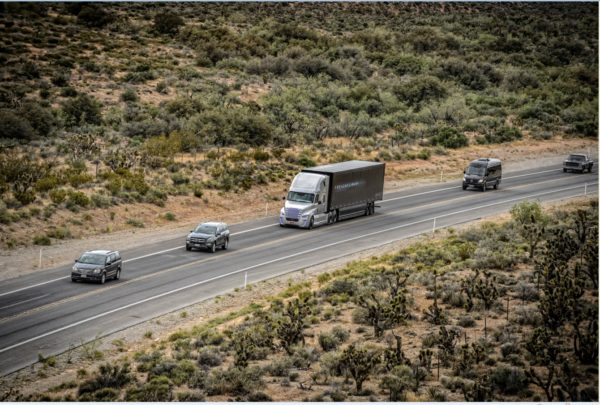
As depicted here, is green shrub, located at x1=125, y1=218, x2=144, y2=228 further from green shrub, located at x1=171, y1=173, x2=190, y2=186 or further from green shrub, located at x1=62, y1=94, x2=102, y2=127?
green shrub, located at x1=62, y1=94, x2=102, y2=127

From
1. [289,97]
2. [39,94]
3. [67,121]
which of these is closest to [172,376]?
[67,121]

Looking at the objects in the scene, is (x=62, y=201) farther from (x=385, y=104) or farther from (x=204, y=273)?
(x=385, y=104)

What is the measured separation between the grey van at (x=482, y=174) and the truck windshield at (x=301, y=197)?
58.2ft

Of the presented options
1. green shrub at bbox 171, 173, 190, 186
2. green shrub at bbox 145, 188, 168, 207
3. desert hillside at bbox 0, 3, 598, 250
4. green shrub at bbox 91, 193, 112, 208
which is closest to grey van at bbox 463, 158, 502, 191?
desert hillside at bbox 0, 3, 598, 250

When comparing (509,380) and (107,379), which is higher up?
(509,380)

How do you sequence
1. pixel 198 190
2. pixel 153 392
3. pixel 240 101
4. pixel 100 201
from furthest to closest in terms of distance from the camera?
1. pixel 240 101
2. pixel 198 190
3. pixel 100 201
4. pixel 153 392

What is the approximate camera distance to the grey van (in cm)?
6112

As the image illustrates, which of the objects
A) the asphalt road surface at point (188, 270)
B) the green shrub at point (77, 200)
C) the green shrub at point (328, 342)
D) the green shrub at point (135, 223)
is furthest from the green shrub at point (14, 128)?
the green shrub at point (328, 342)

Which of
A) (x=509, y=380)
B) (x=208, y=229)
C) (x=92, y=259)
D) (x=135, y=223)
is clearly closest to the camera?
(x=509, y=380)

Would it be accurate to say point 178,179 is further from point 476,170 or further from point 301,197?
point 476,170

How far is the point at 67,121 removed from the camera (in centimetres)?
6975

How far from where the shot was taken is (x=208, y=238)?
42.6 meters

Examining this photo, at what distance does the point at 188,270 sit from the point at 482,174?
29338 millimetres

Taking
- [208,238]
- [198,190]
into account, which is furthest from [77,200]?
[208,238]
